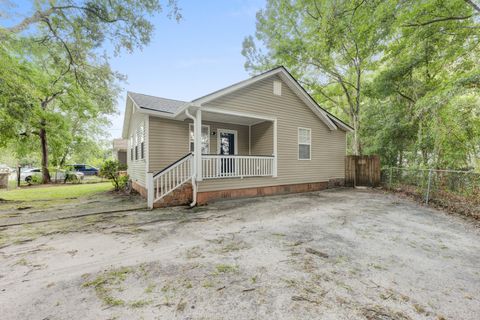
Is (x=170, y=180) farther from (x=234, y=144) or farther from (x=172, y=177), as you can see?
(x=234, y=144)

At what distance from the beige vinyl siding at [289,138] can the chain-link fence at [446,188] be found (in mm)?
3067

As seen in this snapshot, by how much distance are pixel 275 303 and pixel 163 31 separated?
11.3 m

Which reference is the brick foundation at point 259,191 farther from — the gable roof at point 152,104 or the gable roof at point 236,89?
the gable roof at point 152,104

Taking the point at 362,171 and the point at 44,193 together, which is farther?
the point at 362,171

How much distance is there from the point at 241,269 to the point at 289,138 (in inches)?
275

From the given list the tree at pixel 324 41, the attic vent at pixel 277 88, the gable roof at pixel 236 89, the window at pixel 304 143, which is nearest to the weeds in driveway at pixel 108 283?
the gable roof at pixel 236 89

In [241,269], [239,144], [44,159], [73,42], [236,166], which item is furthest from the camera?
[44,159]

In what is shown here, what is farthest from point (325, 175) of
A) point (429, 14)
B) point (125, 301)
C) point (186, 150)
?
point (125, 301)

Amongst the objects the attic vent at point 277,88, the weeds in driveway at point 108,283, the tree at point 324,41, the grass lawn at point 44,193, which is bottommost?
the grass lawn at point 44,193

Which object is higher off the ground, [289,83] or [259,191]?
[289,83]

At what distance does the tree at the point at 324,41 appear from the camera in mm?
9500

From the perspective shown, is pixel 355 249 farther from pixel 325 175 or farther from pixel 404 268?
pixel 325 175

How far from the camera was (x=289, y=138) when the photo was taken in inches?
347

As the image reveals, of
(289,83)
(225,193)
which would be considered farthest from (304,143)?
(225,193)
